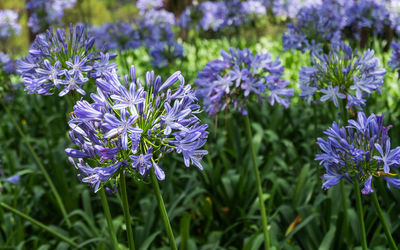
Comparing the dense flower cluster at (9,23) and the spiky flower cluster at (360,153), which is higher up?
the dense flower cluster at (9,23)

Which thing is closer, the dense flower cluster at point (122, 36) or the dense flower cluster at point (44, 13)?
the dense flower cluster at point (44, 13)

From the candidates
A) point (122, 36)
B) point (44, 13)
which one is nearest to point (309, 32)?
point (122, 36)

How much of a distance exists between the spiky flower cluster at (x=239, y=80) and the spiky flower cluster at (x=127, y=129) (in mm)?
910

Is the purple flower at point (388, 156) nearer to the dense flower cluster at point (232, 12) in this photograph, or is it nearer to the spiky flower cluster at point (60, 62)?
the spiky flower cluster at point (60, 62)

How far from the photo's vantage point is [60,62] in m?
2.04

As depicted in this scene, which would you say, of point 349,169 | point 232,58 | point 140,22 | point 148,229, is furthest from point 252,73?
point 140,22

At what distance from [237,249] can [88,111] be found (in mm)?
2164

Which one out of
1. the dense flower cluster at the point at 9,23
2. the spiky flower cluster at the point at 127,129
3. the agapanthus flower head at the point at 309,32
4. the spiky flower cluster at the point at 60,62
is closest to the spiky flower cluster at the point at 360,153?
the spiky flower cluster at the point at 127,129

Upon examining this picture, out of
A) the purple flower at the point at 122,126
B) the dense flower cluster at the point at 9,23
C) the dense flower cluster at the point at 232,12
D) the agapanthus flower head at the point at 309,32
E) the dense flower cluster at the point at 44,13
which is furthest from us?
the dense flower cluster at the point at 232,12

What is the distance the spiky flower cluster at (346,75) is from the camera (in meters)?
2.26

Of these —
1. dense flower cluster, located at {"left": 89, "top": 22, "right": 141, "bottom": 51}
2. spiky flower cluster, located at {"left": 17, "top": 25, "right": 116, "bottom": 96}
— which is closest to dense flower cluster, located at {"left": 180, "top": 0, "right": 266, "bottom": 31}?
dense flower cluster, located at {"left": 89, "top": 22, "right": 141, "bottom": 51}

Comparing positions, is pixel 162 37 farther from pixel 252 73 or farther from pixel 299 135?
pixel 252 73

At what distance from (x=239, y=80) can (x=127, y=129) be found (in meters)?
1.17

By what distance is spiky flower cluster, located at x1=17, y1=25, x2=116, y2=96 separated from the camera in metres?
1.88
